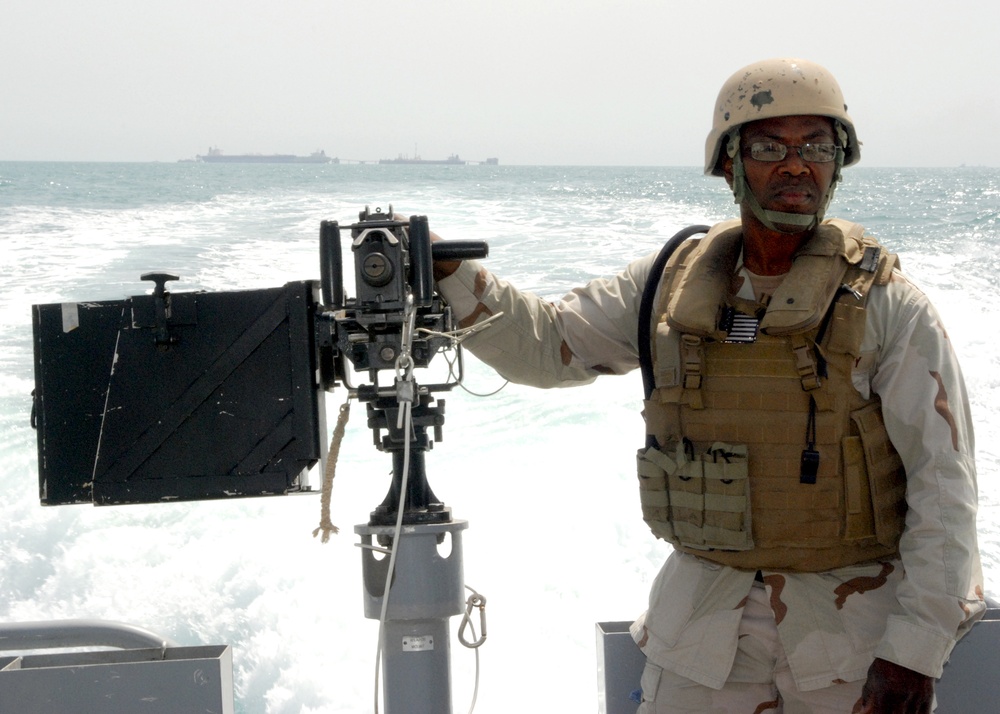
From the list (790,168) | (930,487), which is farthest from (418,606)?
(790,168)

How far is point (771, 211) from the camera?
1984 millimetres

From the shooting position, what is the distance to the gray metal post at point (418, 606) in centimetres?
188

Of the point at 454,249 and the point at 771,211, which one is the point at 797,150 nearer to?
the point at 771,211

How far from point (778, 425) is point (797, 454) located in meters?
0.06

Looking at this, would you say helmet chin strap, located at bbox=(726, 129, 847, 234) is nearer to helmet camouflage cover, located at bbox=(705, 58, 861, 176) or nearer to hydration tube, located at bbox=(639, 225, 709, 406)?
helmet camouflage cover, located at bbox=(705, 58, 861, 176)

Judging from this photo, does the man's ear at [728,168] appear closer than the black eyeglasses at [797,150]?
No

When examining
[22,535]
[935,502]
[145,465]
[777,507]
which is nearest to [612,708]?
[777,507]

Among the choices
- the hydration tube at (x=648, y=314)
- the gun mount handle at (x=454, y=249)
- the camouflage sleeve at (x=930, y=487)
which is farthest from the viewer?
the hydration tube at (x=648, y=314)

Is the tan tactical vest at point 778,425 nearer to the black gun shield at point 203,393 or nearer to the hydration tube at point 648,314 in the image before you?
the hydration tube at point 648,314

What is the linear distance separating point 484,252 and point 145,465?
723mm

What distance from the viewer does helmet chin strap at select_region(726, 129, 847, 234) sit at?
6.45 feet

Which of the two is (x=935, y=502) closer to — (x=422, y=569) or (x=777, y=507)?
(x=777, y=507)

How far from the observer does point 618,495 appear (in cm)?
537

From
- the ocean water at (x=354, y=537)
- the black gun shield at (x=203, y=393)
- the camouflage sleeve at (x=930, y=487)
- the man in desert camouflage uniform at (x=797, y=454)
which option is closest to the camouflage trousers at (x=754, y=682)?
the man in desert camouflage uniform at (x=797, y=454)
